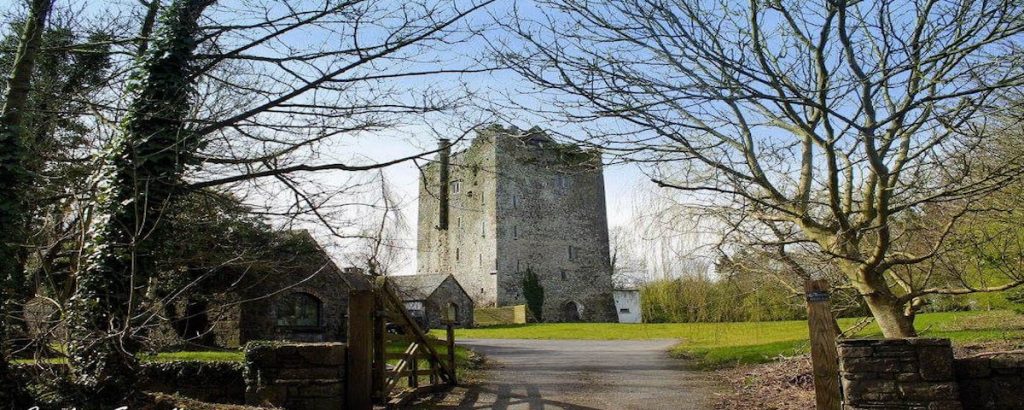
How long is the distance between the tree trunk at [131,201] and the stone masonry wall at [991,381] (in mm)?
7645

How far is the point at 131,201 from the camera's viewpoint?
7.39m

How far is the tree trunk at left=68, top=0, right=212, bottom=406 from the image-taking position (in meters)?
6.71

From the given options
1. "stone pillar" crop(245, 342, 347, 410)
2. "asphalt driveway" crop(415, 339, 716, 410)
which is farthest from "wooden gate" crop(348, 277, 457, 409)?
"asphalt driveway" crop(415, 339, 716, 410)

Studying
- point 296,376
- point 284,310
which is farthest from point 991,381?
point 284,310

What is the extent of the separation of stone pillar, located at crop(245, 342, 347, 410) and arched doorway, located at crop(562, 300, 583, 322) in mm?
39305

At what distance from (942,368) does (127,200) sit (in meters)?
8.36

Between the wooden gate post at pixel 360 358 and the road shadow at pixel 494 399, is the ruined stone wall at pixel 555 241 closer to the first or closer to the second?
the road shadow at pixel 494 399

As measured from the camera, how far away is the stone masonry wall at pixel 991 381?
5844 mm

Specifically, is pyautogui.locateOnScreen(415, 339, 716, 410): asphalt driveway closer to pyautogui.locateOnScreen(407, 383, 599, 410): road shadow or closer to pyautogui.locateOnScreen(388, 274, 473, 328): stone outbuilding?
pyautogui.locateOnScreen(407, 383, 599, 410): road shadow

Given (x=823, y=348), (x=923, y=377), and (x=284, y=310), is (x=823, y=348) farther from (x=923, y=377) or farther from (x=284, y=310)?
(x=284, y=310)

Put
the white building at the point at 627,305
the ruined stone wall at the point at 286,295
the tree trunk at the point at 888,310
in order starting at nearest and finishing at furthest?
the tree trunk at the point at 888,310 → the ruined stone wall at the point at 286,295 → the white building at the point at 627,305

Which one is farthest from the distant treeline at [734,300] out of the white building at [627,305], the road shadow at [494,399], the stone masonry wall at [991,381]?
the white building at [627,305]

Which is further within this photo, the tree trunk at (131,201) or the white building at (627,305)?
the white building at (627,305)

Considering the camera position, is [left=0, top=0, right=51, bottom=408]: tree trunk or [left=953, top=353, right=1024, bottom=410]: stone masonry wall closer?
[left=953, top=353, right=1024, bottom=410]: stone masonry wall
